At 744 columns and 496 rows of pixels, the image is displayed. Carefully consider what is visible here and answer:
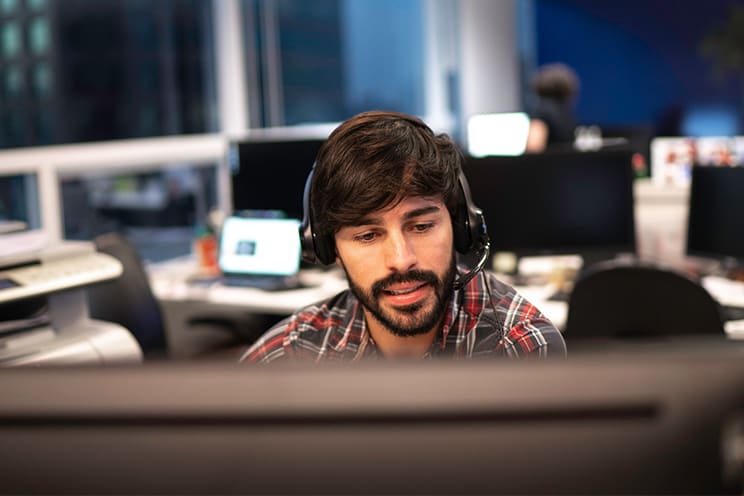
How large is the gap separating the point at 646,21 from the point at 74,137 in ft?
19.9

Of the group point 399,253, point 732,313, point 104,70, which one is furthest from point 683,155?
point 399,253

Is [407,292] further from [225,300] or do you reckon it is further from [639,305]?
[225,300]

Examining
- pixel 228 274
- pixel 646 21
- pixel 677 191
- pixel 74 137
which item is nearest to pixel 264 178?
pixel 228 274

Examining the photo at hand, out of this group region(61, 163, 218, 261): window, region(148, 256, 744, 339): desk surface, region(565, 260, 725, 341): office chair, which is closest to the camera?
region(565, 260, 725, 341): office chair

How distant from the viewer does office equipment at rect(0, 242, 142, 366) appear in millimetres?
1694

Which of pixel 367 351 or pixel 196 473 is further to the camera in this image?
pixel 367 351

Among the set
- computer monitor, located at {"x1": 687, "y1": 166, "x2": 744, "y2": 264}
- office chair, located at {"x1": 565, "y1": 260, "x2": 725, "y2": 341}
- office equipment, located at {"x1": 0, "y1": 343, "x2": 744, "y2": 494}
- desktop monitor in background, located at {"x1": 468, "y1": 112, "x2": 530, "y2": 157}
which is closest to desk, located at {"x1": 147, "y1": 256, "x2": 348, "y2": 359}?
office chair, located at {"x1": 565, "y1": 260, "x2": 725, "y2": 341}

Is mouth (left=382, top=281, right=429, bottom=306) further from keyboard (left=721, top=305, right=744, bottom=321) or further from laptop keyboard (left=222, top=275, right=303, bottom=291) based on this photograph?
laptop keyboard (left=222, top=275, right=303, bottom=291)

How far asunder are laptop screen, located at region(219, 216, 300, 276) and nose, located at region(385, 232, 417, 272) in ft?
6.74

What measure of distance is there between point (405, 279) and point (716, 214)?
2247 mm

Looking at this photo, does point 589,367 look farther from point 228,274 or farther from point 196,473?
point 228,274

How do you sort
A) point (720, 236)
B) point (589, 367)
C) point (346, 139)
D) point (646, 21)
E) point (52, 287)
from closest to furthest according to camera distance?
point (589, 367), point (346, 139), point (52, 287), point (720, 236), point (646, 21)

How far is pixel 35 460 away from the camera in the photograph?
418mm

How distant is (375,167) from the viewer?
1.21 m
